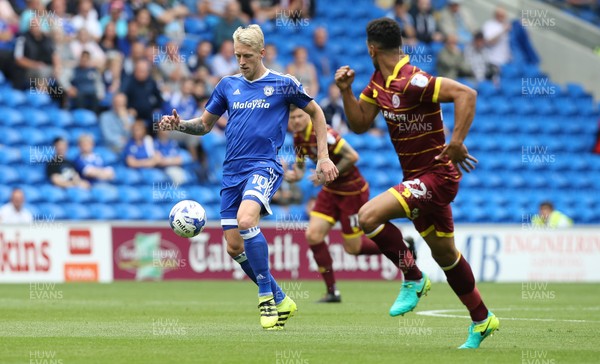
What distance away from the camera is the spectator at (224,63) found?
22.8 metres

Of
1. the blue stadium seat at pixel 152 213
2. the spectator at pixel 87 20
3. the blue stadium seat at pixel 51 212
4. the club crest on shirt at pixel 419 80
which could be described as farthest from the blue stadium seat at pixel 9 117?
the club crest on shirt at pixel 419 80

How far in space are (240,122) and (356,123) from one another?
1294mm

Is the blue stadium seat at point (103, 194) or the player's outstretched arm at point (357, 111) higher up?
the player's outstretched arm at point (357, 111)

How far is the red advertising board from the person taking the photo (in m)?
19.3

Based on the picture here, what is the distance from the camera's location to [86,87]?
21.1 meters

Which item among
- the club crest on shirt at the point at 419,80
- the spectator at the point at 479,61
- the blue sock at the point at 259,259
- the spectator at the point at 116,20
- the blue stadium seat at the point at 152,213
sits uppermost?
the spectator at the point at 116,20

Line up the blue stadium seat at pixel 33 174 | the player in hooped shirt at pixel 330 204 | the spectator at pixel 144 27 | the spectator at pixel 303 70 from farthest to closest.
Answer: the spectator at pixel 303 70, the spectator at pixel 144 27, the blue stadium seat at pixel 33 174, the player in hooped shirt at pixel 330 204

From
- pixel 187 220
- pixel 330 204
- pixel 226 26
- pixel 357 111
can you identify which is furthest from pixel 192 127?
pixel 226 26

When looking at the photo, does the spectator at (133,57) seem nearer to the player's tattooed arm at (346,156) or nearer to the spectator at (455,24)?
the player's tattooed arm at (346,156)

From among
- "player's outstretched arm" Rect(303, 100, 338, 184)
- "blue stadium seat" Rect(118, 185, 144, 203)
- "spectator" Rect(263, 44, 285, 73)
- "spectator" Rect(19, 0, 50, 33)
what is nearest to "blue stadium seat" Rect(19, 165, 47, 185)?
"blue stadium seat" Rect(118, 185, 144, 203)

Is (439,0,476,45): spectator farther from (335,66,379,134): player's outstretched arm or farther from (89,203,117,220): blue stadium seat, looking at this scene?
(335,66,379,134): player's outstretched arm

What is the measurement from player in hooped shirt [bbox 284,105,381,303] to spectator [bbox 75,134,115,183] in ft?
21.6

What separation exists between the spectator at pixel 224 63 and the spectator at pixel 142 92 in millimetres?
1864

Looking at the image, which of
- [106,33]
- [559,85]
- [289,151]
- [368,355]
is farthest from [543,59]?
[368,355]
